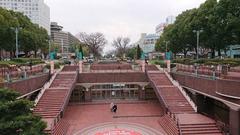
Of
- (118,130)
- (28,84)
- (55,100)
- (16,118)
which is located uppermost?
(28,84)

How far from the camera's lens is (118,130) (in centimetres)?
2336

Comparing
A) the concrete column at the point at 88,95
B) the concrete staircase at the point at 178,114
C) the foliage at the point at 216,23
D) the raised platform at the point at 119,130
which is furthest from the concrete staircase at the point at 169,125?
the foliage at the point at 216,23

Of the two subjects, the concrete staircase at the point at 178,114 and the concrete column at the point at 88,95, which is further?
the concrete column at the point at 88,95

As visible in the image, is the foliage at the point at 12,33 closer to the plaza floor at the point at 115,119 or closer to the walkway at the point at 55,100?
the walkway at the point at 55,100

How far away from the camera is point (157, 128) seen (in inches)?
936

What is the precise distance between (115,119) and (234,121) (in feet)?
36.9

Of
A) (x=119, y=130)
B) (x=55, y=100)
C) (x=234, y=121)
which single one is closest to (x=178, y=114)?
(x=119, y=130)

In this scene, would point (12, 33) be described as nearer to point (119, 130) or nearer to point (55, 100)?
point (55, 100)

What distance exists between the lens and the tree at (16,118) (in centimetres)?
1308

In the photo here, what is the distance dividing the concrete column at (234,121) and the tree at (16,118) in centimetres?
1277

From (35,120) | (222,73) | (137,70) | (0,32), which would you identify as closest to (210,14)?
(137,70)

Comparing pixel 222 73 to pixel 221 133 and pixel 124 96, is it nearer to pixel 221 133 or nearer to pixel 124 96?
pixel 221 133

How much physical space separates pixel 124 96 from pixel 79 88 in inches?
240

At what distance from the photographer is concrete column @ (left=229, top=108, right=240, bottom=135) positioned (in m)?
19.2
